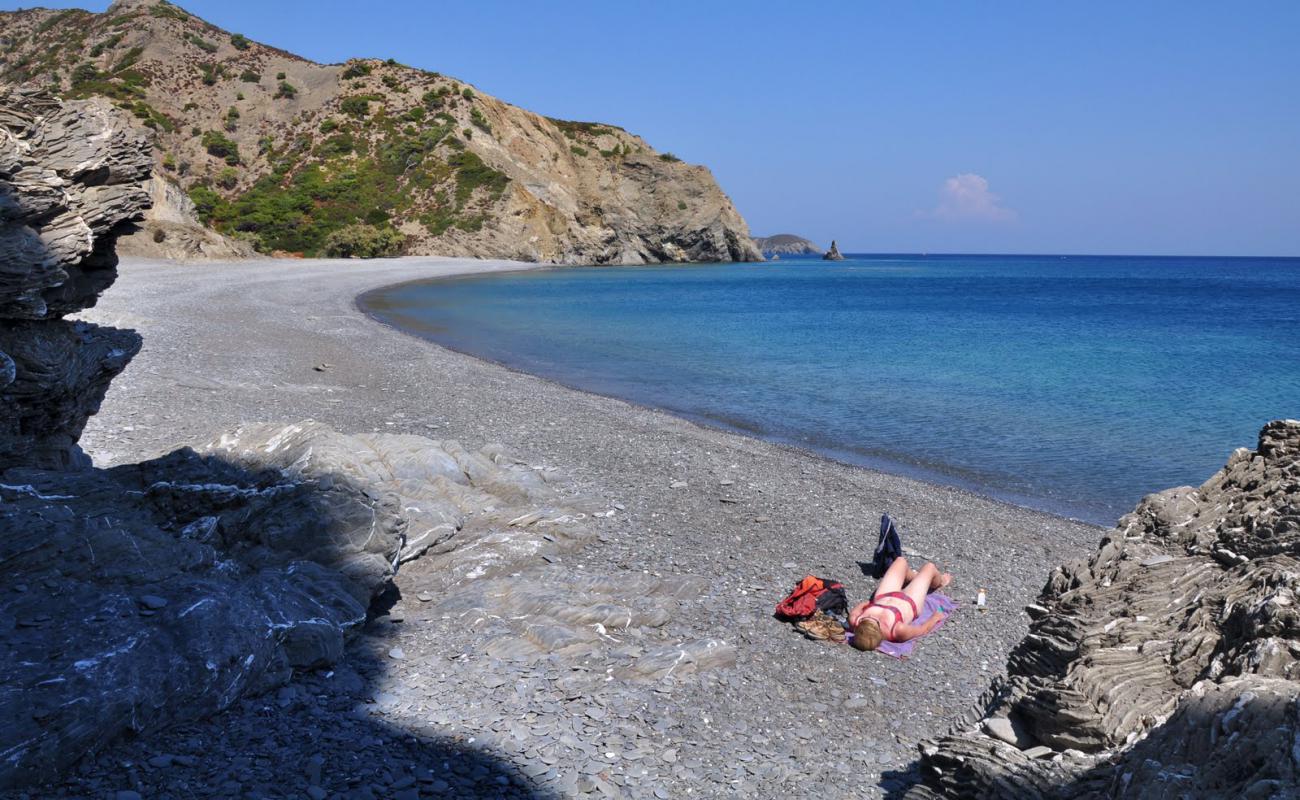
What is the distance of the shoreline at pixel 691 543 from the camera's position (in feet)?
16.3

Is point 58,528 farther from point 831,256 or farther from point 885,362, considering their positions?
point 831,256

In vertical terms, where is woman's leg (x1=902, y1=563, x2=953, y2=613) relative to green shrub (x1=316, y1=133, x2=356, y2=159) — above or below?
below

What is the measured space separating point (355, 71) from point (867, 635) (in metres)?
85.9

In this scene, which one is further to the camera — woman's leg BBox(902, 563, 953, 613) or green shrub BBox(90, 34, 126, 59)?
green shrub BBox(90, 34, 126, 59)

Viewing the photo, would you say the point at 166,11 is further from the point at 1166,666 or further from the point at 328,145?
the point at 1166,666

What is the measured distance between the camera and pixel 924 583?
23.5 ft

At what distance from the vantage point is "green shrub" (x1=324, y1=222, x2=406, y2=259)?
59281 millimetres

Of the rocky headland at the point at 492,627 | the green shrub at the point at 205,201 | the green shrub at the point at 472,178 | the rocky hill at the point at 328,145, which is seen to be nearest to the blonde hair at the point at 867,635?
the rocky headland at the point at 492,627

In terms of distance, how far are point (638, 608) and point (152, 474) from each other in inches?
143

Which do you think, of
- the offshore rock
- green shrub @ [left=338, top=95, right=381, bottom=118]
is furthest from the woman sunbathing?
green shrub @ [left=338, top=95, right=381, bottom=118]

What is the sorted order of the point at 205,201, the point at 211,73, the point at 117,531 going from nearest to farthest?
1. the point at 117,531
2. the point at 205,201
3. the point at 211,73

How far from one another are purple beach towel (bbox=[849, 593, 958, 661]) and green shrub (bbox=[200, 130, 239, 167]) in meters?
71.4

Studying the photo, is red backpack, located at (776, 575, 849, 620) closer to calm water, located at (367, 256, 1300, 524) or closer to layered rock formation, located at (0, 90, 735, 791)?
layered rock formation, located at (0, 90, 735, 791)

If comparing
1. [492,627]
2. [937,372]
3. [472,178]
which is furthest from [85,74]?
[492,627]
